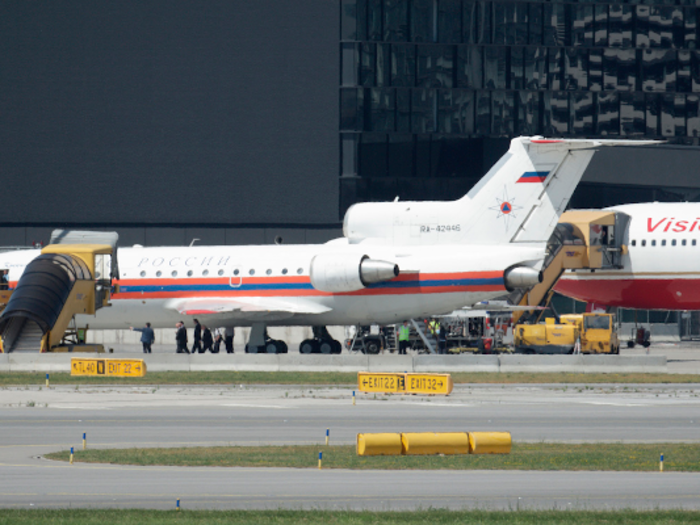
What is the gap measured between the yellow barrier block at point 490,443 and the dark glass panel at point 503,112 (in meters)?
57.9

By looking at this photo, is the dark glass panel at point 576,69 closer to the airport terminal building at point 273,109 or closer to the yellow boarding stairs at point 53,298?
the airport terminal building at point 273,109

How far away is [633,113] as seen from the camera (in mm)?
77375

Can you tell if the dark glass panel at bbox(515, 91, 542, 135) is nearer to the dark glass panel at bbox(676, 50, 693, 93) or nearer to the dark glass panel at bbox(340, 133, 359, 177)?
the dark glass panel at bbox(676, 50, 693, 93)

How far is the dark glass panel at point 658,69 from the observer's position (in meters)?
77.4

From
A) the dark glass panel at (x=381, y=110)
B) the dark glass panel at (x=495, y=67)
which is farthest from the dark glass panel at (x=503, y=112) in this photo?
the dark glass panel at (x=381, y=110)

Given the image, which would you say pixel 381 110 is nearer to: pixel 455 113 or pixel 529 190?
pixel 455 113

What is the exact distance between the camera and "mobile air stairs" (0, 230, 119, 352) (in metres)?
42.8

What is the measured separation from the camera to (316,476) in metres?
17.5

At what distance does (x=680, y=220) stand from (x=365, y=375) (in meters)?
24.1

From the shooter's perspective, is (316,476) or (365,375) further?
(365,375)

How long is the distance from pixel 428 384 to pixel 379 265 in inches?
490

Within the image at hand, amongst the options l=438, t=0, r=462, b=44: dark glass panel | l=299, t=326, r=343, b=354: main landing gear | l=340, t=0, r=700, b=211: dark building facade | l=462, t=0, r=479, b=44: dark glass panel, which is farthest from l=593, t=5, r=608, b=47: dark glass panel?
l=299, t=326, r=343, b=354: main landing gear

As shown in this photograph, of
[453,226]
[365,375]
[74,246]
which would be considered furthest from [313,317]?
[365,375]

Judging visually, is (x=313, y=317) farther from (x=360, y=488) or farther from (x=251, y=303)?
(x=360, y=488)
